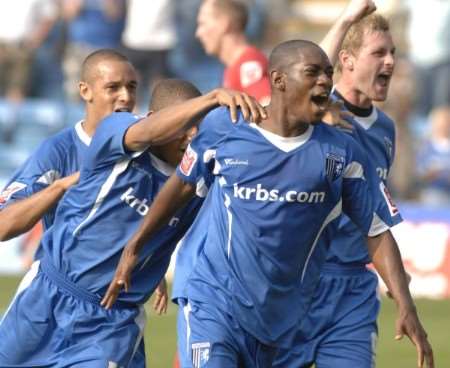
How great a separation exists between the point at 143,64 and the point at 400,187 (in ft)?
12.9

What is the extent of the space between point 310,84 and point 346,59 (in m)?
1.75

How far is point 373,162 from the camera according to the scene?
Answer: 7.85 meters

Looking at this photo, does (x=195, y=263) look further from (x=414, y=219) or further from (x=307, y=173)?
(x=414, y=219)

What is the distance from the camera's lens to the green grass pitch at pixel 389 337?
11.5 metres

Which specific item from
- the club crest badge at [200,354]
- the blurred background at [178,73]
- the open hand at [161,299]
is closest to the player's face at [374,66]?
the open hand at [161,299]

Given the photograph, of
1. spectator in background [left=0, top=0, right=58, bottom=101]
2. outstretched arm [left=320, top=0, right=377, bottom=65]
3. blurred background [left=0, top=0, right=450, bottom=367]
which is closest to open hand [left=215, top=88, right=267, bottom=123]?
outstretched arm [left=320, top=0, right=377, bottom=65]

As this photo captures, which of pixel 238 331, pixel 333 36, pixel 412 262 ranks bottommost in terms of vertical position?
pixel 238 331

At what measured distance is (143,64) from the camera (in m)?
19.0

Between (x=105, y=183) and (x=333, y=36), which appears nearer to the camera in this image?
(x=105, y=183)

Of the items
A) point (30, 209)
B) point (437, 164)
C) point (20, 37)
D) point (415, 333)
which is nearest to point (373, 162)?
point (415, 333)

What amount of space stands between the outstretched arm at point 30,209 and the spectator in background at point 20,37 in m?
12.3

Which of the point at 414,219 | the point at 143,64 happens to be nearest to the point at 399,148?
the point at 414,219

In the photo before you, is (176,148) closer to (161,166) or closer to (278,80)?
(161,166)

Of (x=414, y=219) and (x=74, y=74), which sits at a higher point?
(x=74, y=74)
